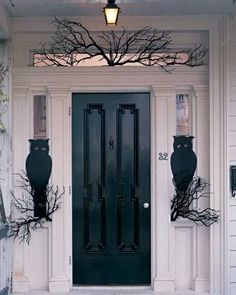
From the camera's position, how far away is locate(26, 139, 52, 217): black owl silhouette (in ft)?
21.7

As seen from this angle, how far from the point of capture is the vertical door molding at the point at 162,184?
6574mm

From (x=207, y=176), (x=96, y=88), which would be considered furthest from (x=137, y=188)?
(x=96, y=88)

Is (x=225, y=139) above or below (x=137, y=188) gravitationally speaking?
above

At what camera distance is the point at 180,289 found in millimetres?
6602

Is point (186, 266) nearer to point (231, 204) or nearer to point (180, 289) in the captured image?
point (180, 289)

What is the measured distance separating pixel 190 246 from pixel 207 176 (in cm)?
84

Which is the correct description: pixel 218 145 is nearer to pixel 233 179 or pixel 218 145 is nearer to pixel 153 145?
pixel 233 179

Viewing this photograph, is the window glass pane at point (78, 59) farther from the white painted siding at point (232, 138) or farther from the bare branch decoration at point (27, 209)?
the bare branch decoration at point (27, 209)

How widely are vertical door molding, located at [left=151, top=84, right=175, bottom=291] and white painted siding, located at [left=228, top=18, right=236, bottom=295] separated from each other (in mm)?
656

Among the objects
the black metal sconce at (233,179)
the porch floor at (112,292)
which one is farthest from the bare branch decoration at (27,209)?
the black metal sconce at (233,179)

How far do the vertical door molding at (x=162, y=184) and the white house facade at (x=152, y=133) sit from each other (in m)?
0.01

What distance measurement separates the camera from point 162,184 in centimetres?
660

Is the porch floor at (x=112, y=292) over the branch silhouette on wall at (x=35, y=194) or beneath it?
beneath

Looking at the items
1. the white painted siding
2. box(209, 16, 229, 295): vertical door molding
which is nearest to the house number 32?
box(209, 16, 229, 295): vertical door molding
